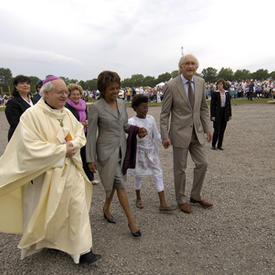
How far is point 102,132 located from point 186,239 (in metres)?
1.68

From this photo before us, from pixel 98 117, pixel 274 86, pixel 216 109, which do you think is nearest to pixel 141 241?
pixel 98 117

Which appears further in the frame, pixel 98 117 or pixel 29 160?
pixel 98 117

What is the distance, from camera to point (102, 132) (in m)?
3.13

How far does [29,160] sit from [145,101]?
76.9 inches

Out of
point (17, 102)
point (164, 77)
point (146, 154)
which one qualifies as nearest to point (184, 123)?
point (146, 154)

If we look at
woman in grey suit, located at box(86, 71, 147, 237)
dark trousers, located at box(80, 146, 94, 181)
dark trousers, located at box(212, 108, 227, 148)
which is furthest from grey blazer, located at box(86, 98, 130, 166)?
dark trousers, located at box(212, 108, 227, 148)

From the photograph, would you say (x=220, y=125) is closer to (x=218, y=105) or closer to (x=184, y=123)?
(x=218, y=105)

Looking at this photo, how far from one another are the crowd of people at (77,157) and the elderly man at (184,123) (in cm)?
1

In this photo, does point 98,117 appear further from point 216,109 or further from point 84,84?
point 84,84

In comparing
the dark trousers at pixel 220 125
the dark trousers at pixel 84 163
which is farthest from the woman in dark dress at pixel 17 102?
the dark trousers at pixel 220 125

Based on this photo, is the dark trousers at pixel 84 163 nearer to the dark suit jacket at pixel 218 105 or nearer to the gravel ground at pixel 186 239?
the gravel ground at pixel 186 239

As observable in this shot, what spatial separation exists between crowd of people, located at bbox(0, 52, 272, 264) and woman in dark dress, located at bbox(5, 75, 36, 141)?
0.9 inches

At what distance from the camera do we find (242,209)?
3682mm

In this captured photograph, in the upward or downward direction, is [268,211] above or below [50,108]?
below
